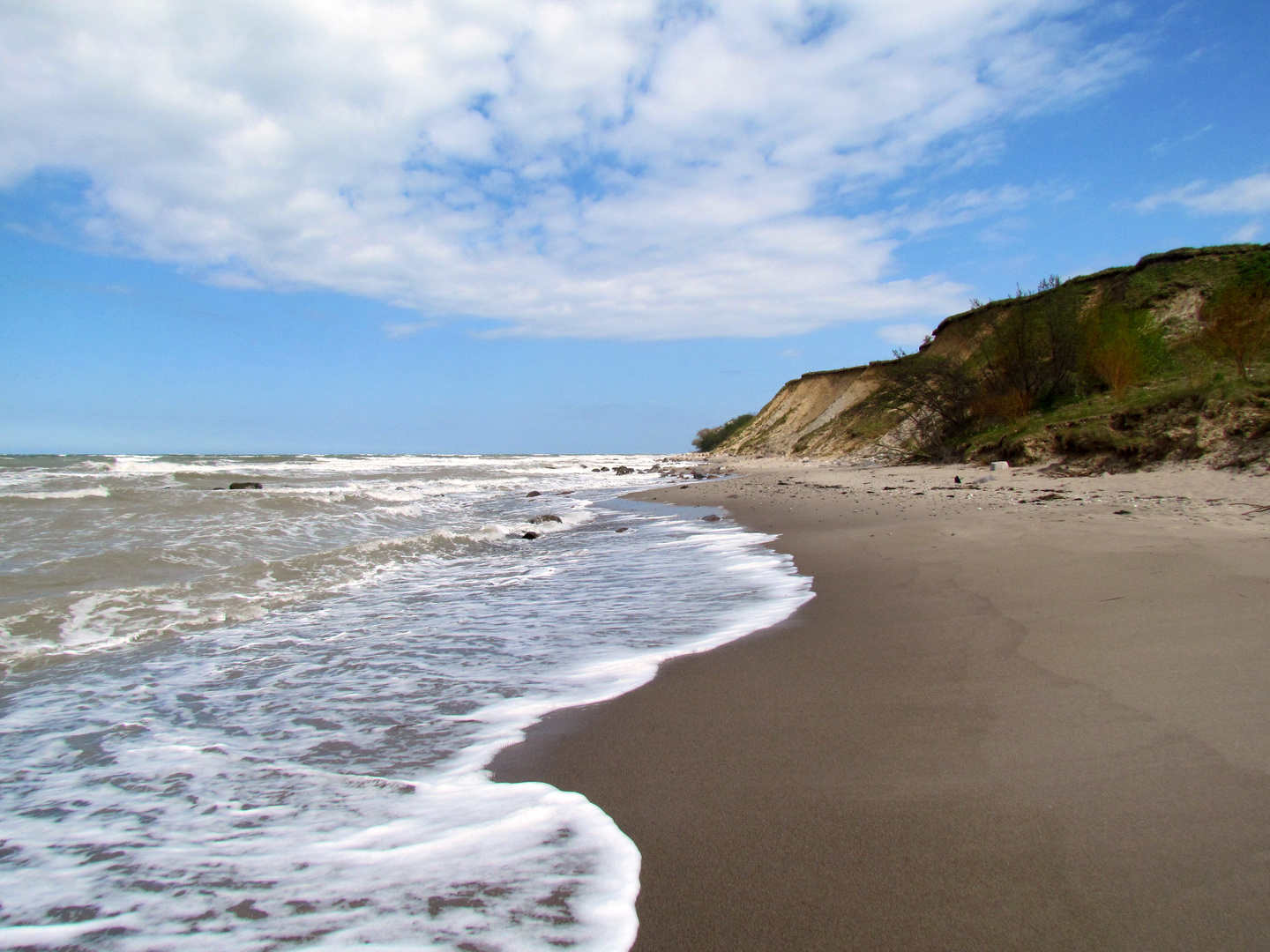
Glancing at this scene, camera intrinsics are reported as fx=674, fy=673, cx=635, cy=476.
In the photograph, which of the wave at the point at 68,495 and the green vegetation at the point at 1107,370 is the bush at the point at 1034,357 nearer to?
the green vegetation at the point at 1107,370

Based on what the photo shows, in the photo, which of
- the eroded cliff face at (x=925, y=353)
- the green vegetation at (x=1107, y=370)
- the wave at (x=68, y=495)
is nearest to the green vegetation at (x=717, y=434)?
the eroded cliff face at (x=925, y=353)

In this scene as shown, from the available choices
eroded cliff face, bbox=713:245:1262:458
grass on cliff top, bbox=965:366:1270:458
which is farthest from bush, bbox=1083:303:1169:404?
eroded cliff face, bbox=713:245:1262:458

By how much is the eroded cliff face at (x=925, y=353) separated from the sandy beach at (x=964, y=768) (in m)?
18.7

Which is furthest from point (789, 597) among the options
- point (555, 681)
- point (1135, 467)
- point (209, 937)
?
point (1135, 467)

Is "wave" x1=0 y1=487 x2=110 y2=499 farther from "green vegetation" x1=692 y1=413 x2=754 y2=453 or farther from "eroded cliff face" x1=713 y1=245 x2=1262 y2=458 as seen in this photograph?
"green vegetation" x1=692 y1=413 x2=754 y2=453

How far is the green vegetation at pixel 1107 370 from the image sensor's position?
1174 centimetres

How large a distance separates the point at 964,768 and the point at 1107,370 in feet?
58.4

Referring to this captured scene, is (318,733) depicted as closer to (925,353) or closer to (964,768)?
(964,768)

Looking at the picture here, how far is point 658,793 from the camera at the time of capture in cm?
225

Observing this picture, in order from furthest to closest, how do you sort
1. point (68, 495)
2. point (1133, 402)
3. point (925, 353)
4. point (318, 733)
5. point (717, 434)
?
point (717, 434) < point (925, 353) < point (68, 495) < point (1133, 402) < point (318, 733)

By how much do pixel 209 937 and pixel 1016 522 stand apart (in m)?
7.84

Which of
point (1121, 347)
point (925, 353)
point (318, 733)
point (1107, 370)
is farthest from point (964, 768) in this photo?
point (925, 353)

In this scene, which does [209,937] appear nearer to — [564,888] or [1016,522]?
[564,888]

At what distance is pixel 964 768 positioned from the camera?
2.26 m
